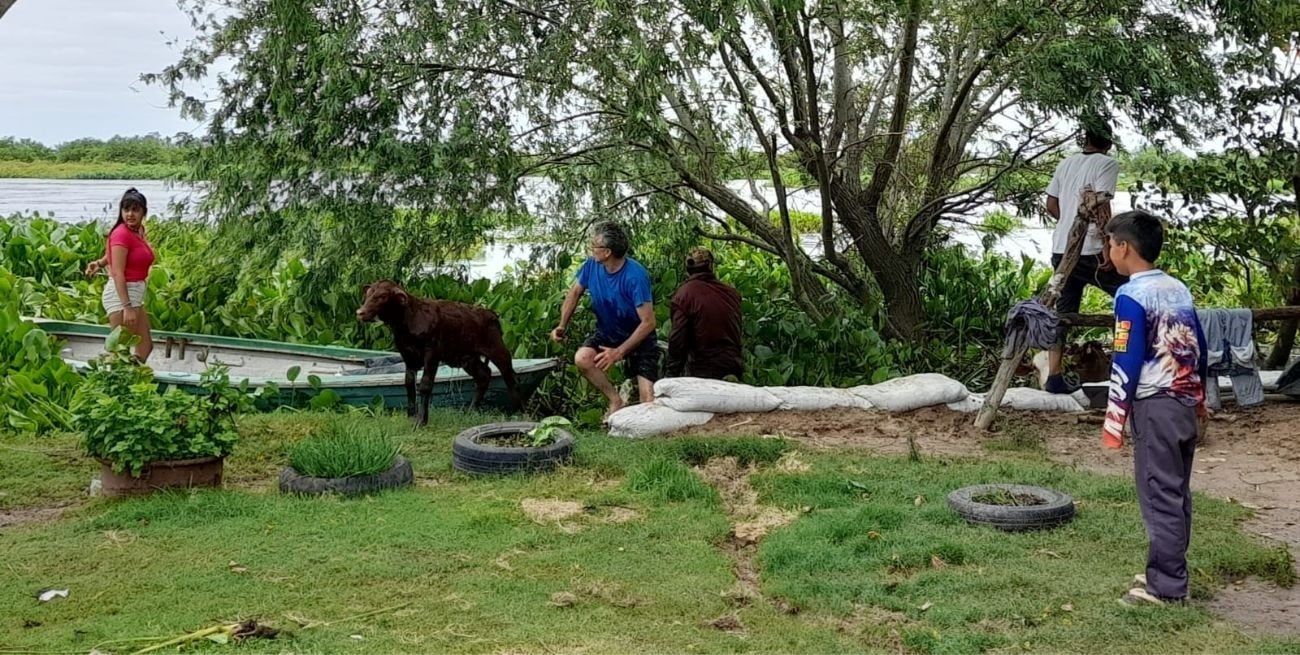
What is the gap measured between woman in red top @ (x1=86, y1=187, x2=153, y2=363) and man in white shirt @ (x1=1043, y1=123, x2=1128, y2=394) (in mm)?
6616

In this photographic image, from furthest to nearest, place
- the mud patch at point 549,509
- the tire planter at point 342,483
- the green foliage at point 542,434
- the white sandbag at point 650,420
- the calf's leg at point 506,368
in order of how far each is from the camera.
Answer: the calf's leg at point 506,368
the white sandbag at point 650,420
the green foliage at point 542,434
the tire planter at point 342,483
the mud patch at point 549,509

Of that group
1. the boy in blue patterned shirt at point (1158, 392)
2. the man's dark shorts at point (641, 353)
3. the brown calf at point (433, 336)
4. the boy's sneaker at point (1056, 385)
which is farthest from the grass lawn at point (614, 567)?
the boy's sneaker at point (1056, 385)

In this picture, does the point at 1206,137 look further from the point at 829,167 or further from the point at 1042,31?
the point at 829,167

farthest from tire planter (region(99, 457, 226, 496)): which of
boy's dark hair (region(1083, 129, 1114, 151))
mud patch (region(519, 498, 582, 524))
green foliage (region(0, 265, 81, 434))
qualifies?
boy's dark hair (region(1083, 129, 1114, 151))

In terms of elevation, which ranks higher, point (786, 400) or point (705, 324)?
point (705, 324)

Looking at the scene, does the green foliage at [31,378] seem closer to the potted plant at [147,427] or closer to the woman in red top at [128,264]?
the woman in red top at [128,264]

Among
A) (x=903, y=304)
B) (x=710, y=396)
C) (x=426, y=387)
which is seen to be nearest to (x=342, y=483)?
(x=426, y=387)

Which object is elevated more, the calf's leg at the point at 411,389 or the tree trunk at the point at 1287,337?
the tree trunk at the point at 1287,337

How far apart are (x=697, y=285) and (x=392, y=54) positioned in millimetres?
2803

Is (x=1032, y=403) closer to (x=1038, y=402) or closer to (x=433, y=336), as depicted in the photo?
(x=1038, y=402)

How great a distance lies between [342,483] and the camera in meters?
6.00

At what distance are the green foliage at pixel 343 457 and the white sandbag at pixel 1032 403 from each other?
167 inches

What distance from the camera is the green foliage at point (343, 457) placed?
6059 millimetres

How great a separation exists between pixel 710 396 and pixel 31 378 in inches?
208
